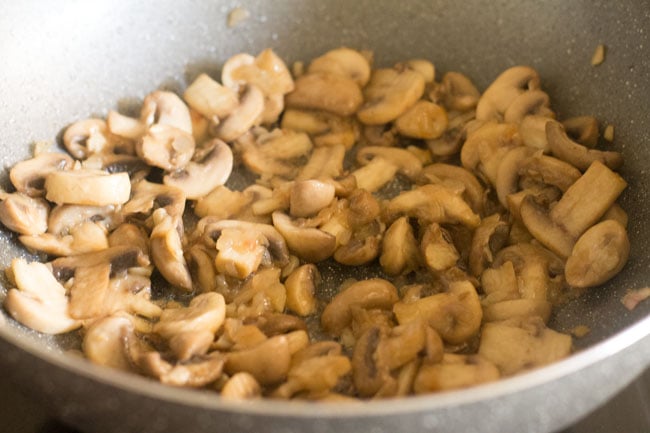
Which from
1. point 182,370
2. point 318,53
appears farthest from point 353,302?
point 318,53

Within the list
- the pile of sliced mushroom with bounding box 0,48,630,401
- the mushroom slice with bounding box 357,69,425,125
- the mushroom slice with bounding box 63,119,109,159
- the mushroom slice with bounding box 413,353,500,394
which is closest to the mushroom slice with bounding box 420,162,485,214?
the pile of sliced mushroom with bounding box 0,48,630,401

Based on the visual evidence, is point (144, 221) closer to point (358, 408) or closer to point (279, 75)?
point (279, 75)

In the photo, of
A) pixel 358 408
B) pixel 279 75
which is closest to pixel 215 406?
pixel 358 408

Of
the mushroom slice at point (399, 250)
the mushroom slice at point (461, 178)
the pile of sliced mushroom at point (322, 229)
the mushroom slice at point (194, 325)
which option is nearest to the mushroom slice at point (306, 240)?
the pile of sliced mushroom at point (322, 229)

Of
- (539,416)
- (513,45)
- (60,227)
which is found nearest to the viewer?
(539,416)

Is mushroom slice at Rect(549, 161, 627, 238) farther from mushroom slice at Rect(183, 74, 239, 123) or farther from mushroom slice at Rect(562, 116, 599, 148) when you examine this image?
mushroom slice at Rect(183, 74, 239, 123)

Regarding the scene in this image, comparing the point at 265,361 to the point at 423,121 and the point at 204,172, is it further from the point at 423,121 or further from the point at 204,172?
the point at 423,121
